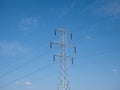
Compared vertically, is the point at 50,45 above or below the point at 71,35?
below

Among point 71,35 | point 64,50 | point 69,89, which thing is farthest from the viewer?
point 71,35

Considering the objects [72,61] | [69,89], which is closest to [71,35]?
[72,61]

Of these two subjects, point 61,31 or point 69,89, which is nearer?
point 69,89

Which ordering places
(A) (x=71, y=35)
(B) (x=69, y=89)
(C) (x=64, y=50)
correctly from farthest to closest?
(A) (x=71, y=35), (C) (x=64, y=50), (B) (x=69, y=89)

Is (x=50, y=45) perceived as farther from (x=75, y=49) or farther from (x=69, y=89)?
(x=69, y=89)

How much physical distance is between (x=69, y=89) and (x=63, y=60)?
5.24 metres

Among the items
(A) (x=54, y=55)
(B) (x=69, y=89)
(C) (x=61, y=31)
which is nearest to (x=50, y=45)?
(A) (x=54, y=55)

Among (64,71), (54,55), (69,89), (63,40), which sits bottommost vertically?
(69,89)

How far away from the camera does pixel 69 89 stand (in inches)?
1379

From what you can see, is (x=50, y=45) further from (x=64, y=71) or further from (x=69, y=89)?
(x=69, y=89)

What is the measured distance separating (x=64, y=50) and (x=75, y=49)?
119 inches

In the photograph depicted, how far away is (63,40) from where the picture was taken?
3825 centimetres

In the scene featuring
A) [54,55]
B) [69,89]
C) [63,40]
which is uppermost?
[63,40]

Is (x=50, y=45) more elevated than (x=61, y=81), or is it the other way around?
(x=50, y=45)
